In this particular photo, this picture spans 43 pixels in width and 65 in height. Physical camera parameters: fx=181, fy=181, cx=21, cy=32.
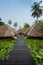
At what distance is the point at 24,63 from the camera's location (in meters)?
13.3

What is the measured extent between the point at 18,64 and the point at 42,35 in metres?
25.5

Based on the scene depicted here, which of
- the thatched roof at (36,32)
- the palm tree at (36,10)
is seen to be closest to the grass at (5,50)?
the thatched roof at (36,32)

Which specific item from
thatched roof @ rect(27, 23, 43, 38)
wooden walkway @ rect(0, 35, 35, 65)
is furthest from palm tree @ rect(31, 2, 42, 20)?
wooden walkway @ rect(0, 35, 35, 65)

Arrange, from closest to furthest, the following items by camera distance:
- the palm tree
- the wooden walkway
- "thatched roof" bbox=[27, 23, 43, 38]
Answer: the wooden walkway, "thatched roof" bbox=[27, 23, 43, 38], the palm tree

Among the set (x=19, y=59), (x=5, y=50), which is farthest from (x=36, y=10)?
(x=19, y=59)

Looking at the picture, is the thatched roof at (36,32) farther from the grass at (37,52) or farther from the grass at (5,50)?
the grass at (37,52)

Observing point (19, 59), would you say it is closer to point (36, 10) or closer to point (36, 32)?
point (36, 32)

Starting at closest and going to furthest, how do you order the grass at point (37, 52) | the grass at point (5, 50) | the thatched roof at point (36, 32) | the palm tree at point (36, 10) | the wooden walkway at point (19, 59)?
the wooden walkway at point (19, 59)
the grass at point (37, 52)
the grass at point (5, 50)
the thatched roof at point (36, 32)
the palm tree at point (36, 10)

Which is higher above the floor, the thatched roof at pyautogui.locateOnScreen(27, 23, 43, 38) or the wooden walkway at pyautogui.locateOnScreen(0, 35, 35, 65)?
the thatched roof at pyautogui.locateOnScreen(27, 23, 43, 38)

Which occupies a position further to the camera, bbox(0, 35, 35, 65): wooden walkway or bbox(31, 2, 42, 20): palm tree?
bbox(31, 2, 42, 20): palm tree

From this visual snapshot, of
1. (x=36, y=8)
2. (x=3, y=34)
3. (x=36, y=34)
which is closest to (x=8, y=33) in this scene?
(x=3, y=34)

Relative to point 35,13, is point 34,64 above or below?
below

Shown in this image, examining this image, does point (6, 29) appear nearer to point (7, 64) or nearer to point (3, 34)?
point (3, 34)

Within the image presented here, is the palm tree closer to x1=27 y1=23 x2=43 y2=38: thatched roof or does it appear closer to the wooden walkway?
x1=27 y1=23 x2=43 y2=38: thatched roof
